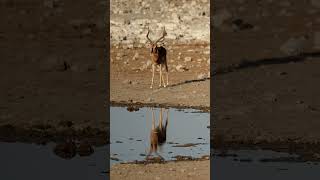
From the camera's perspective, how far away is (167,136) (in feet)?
24.0

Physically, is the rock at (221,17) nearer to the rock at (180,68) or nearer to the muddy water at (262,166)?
the rock at (180,68)

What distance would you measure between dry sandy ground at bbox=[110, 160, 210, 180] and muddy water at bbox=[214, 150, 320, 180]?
95 millimetres

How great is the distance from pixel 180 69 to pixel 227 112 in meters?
4.32

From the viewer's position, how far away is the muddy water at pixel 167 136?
6688mm

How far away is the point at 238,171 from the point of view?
19.4ft

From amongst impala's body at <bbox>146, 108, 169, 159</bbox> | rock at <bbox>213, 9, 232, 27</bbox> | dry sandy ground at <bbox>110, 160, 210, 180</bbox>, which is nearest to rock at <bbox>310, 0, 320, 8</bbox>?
rock at <bbox>213, 9, 232, 27</bbox>
